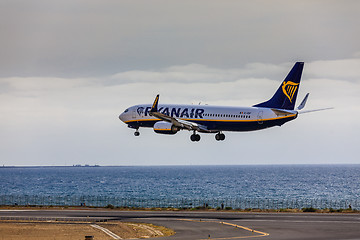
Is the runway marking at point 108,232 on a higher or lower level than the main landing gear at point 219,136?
lower

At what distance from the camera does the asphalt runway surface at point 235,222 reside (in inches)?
2712

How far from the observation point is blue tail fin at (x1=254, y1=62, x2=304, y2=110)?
99750mm

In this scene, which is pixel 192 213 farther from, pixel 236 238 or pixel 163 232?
pixel 236 238

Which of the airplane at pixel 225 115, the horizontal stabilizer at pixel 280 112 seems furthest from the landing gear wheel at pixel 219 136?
the horizontal stabilizer at pixel 280 112

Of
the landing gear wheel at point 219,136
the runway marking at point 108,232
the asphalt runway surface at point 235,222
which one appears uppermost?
the landing gear wheel at point 219,136

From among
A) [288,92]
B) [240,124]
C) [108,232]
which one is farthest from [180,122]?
[108,232]

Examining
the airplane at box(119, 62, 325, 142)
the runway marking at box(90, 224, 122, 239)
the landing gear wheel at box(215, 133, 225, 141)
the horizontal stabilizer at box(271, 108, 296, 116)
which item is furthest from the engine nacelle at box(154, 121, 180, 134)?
the runway marking at box(90, 224, 122, 239)

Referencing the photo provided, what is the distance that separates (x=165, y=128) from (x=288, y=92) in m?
19.4

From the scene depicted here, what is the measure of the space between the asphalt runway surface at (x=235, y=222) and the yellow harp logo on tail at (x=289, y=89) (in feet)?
58.4

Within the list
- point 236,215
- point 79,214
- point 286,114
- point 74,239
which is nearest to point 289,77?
point 286,114

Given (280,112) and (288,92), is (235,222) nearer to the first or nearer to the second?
(280,112)

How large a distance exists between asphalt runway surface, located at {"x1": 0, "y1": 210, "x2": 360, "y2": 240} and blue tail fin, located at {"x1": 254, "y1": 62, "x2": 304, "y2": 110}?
16.4 m

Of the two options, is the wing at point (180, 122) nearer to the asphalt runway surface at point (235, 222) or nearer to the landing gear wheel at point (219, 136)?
the landing gear wheel at point (219, 136)

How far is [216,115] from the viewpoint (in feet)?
321
